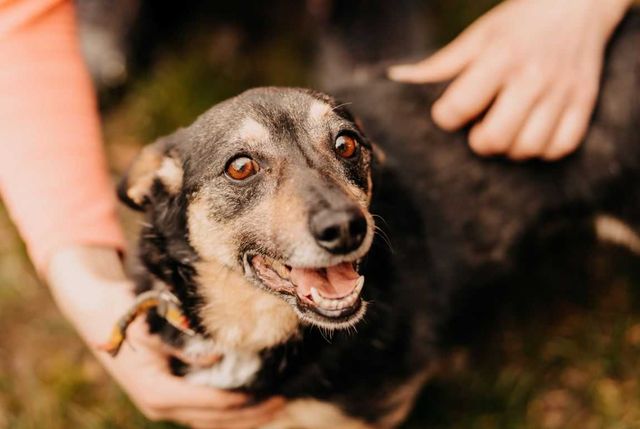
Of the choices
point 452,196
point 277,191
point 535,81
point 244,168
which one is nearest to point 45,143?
point 244,168

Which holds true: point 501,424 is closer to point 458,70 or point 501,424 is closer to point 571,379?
point 571,379

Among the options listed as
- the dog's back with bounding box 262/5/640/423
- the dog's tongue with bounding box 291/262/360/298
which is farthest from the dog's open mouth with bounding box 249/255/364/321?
the dog's back with bounding box 262/5/640/423

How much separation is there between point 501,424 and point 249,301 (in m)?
1.33

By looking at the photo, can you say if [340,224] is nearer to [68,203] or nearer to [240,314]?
[240,314]

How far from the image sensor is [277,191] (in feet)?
7.36

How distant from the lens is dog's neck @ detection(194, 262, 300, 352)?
2.52 m

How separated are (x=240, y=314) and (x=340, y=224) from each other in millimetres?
687

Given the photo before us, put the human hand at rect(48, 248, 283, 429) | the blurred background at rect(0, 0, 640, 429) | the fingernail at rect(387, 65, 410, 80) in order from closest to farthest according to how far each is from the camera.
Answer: the human hand at rect(48, 248, 283, 429) → the fingernail at rect(387, 65, 410, 80) → the blurred background at rect(0, 0, 640, 429)

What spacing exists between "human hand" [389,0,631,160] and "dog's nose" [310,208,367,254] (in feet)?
3.07

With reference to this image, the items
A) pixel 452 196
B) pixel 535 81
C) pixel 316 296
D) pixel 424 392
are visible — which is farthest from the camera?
pixel 424 392

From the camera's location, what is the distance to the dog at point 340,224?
226 cm

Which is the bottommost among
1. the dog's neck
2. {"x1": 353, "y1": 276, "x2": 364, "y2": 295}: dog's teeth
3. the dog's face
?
the dog's neck

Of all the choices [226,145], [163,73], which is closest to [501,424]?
[226,145]

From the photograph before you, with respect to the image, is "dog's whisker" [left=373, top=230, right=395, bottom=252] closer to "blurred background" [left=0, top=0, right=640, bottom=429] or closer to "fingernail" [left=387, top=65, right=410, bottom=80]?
"blurred background" [left=0, top=0, right=640, bottom=429]
